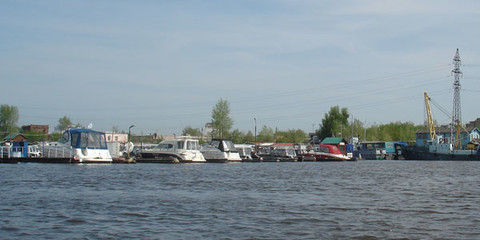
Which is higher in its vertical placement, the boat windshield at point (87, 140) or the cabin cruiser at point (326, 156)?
the boat windshield at point (87, 140)

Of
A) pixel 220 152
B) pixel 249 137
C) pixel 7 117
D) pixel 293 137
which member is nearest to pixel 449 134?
pixel 293 137

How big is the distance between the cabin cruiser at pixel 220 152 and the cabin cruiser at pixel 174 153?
5.39 metres

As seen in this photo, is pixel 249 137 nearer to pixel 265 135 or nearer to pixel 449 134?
pixel 265 135

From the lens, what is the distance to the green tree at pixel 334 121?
157m

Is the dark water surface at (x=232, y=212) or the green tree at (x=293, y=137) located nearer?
the dark water surface at (x=232, y=212)

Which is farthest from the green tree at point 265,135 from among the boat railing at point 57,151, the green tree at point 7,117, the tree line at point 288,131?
the boat railing at point 57,151

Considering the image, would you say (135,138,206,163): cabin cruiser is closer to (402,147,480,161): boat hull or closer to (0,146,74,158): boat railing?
(0,146,74,158): boat railing

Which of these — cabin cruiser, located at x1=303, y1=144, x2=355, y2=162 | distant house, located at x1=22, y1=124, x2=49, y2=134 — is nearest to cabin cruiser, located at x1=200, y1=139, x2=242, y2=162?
cabin cruiser, located at x1=303, y1=144, x2=355, y2=162

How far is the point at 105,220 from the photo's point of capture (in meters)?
16.2

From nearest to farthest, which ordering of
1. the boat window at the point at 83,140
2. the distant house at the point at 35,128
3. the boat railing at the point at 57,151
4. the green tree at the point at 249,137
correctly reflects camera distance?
the boat window at the point at 83,140 → the boat railing at the point at 57,151 → the green tree at the point at 249,137 → the distant house at the point at 35,128

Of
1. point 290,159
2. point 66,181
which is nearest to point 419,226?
point 66,181

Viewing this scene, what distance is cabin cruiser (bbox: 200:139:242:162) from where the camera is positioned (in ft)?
232

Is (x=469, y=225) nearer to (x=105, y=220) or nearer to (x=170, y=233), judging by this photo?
(x=170, y=233)

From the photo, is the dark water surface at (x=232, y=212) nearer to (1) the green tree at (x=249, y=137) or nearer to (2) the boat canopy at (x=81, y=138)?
(2) the boat canopy at (x=81, y=138)
